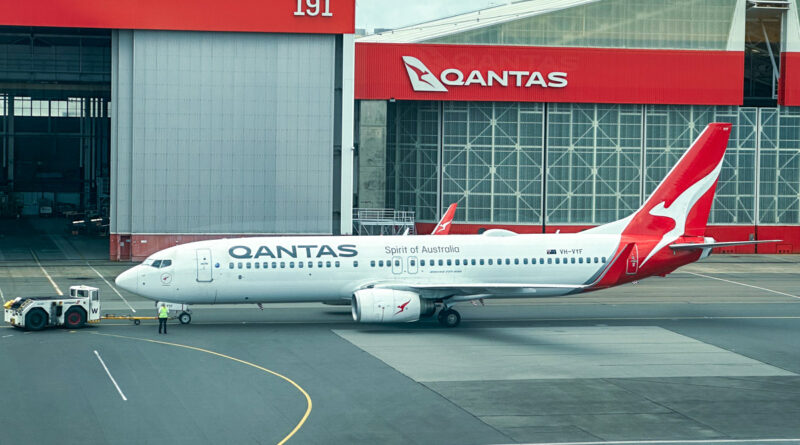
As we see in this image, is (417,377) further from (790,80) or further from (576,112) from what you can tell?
(790,80)

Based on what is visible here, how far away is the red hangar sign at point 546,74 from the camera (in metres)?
82.0

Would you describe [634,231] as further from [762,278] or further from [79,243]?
[79,243]

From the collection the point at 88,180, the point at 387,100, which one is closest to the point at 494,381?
the point at 387,100

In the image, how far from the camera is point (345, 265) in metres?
47.6

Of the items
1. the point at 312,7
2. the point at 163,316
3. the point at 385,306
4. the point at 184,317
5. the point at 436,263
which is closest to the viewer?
the point at 163,316

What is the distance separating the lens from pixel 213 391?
34.2 m

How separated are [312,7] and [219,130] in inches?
442

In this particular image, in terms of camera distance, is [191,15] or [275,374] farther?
[191,15]

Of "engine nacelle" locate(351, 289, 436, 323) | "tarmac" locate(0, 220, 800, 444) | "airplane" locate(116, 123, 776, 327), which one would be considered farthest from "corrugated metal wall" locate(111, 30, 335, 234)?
"engine nacelle" locate(351, 289, 436, 323)

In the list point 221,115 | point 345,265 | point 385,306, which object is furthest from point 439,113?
point 385,306

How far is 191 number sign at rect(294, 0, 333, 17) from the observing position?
73812 millimetres

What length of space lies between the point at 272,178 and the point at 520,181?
2241 centimetres

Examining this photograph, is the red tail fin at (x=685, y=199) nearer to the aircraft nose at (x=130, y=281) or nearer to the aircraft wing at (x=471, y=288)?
the aircraft wing at (x=471, y=288)

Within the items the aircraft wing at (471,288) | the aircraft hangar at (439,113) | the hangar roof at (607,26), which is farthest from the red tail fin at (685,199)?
the hangar roof at (607,26)
